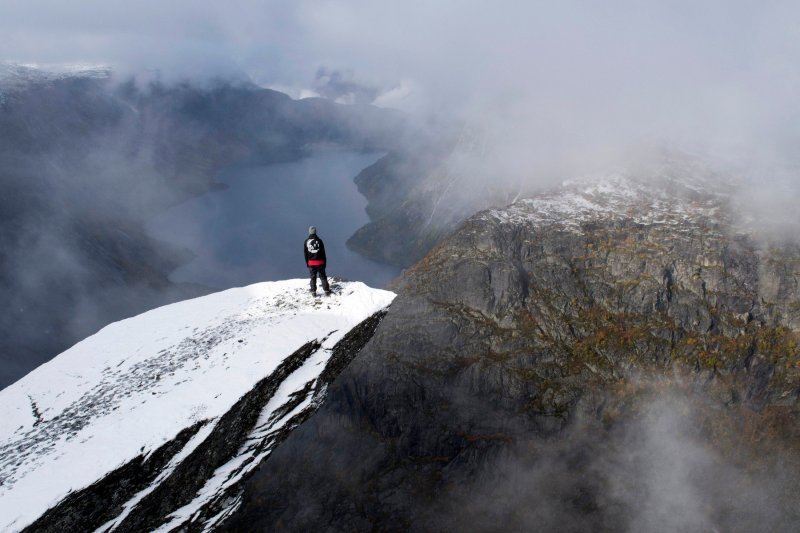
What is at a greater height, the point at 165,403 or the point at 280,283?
the point at 280,283

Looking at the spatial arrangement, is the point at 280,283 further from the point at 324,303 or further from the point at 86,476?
the point at 86,476

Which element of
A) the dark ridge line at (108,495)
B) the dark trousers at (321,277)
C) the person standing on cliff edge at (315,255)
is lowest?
the dark ridge line at (108,495)

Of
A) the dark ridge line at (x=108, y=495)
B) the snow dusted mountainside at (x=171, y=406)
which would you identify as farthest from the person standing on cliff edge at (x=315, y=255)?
the dark ridge line at (x=108, y=495)

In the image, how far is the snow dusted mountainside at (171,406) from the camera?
22.5 metres

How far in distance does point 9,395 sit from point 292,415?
54.2 feet

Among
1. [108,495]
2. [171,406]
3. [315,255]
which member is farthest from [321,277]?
[108,495]

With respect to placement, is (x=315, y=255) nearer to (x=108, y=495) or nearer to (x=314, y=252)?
(x=314, y=252)

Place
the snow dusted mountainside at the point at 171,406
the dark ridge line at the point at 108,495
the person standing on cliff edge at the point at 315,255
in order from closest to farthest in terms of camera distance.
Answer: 1. the dark ridge line at the point at 108,495
2. the snow dusted mountainside at the point at 171,406
3. the person standing on cliff edge at the point at 315,255

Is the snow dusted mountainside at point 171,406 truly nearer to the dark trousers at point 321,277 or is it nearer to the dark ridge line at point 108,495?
the dark ridge line at point 108,495

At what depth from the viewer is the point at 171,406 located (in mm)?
25703

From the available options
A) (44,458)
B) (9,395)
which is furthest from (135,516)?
(9,395)

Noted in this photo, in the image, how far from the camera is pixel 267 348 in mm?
29906

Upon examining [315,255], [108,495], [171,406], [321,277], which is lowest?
[108,495]

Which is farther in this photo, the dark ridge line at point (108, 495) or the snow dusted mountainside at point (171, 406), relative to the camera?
Answer: the snow dusted mountainside at point (171, 406)
